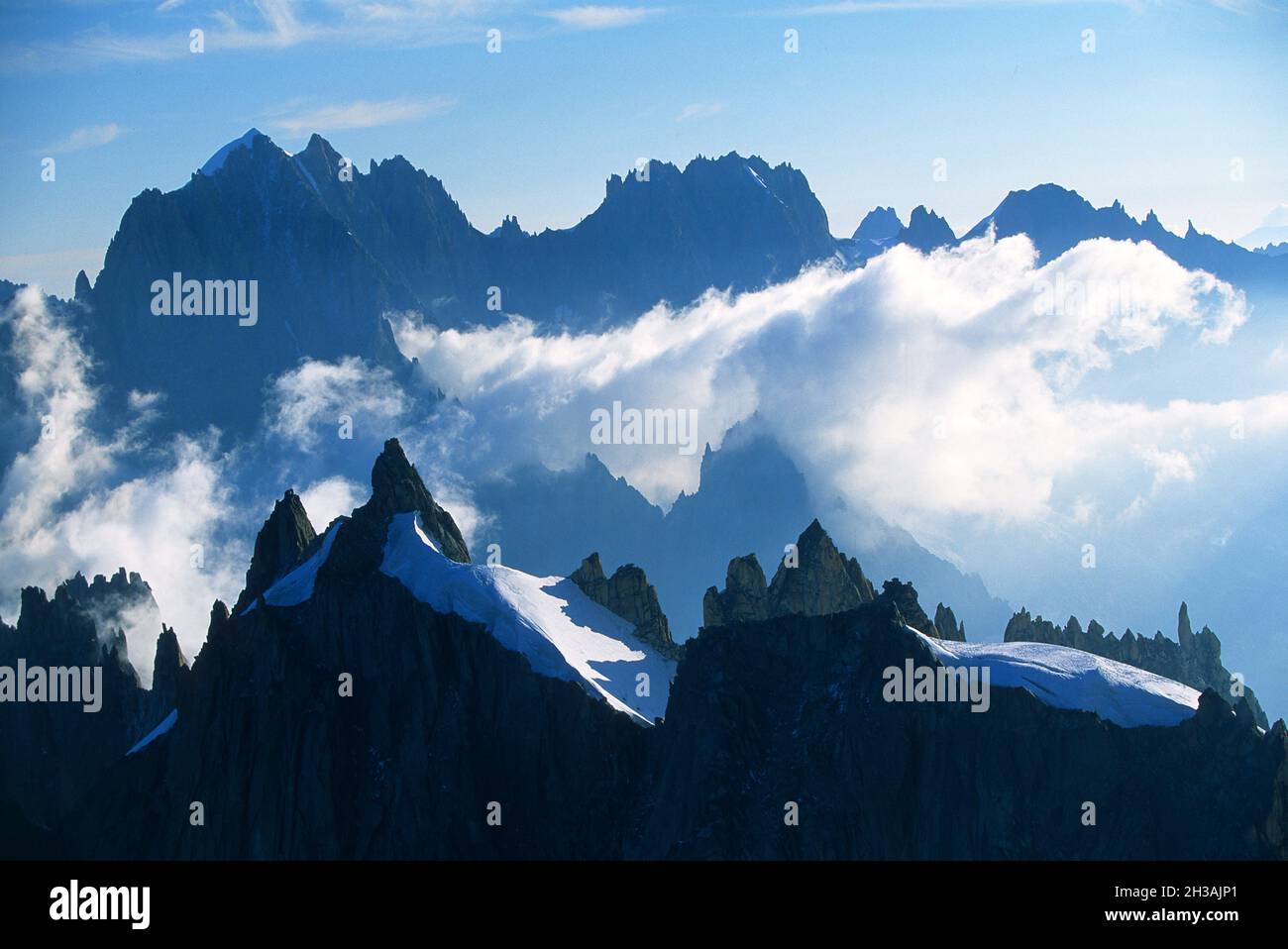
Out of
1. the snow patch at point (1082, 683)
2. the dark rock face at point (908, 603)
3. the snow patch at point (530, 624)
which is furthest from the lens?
the dark rock face at point (908, 603)

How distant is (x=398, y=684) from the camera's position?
187625mm

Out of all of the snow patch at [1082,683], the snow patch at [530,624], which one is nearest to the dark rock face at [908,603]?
the snow patch at [1082,683]

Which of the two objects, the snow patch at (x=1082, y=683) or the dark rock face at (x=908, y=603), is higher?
the dark rock face at (x=908, y=603)

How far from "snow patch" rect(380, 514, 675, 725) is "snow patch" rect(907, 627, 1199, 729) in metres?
32.8

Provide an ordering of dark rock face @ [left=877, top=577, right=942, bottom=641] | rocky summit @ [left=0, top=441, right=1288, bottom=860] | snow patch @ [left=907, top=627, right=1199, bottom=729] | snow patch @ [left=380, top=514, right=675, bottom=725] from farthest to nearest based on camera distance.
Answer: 1. dark rock face @ [left=877, top=577, right=942, bottom=641]
2. snow patch @ [left=380, top=514, right=675, bottom=725]
3. snow patch @ [left=907, top=627, right=1199, bottom=729]
4. rocky summit @ [left=0, top=441, right=1288, bottom=860]

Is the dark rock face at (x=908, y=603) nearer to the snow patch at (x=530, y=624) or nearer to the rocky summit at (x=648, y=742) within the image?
the rocky summit at (x=648, y=742)

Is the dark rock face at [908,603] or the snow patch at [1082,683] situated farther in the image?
Answer: the dark rock face at [908,603]

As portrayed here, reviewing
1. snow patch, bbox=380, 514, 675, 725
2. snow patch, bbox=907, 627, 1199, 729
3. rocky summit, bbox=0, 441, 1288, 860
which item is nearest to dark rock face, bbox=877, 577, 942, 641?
rocky summit, bbox=0, 441, 1288, 860

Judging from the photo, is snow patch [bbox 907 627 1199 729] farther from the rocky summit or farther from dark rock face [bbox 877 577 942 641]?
dark rock face [bbox 877 577 942 641]

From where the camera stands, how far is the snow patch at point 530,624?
186 metres

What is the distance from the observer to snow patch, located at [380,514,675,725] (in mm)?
185500

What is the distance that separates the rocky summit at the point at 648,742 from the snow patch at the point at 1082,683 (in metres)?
0.33
